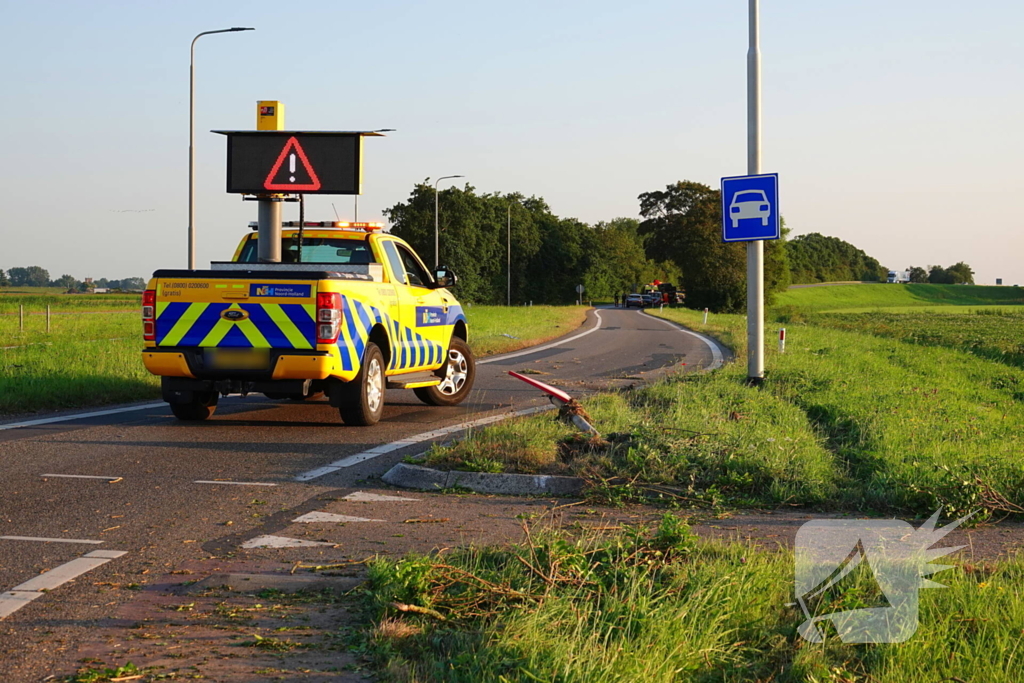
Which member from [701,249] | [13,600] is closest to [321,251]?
[13,600]

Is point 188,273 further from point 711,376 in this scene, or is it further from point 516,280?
point 516,280

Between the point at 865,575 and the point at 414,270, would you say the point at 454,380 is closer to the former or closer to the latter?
the point at 414,270

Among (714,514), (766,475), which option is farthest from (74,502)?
(766,475)

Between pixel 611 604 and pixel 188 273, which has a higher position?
pixel 188 273

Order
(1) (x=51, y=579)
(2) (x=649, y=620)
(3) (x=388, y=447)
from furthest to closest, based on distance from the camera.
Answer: (3) (x=388, y=447) → (1) (x=51, y=579) → (2) (x=649, y=620)

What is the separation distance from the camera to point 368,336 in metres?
10.9

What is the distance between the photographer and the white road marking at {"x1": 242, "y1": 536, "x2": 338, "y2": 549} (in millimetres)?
5797

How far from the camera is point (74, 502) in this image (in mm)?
6965

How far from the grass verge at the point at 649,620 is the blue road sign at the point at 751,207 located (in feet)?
31.1

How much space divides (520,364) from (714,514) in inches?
555

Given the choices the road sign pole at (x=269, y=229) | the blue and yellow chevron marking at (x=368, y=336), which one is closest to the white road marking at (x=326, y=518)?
the blue and yellow chevron marking at (x=368, y=336)

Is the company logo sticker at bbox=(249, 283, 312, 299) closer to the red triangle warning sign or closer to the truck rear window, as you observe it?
the truck rear window

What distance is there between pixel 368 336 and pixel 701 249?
76783mm

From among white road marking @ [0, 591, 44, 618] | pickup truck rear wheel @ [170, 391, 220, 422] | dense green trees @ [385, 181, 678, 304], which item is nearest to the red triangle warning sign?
pickup truck rear wheel @ [170, 391, 220, 422]
